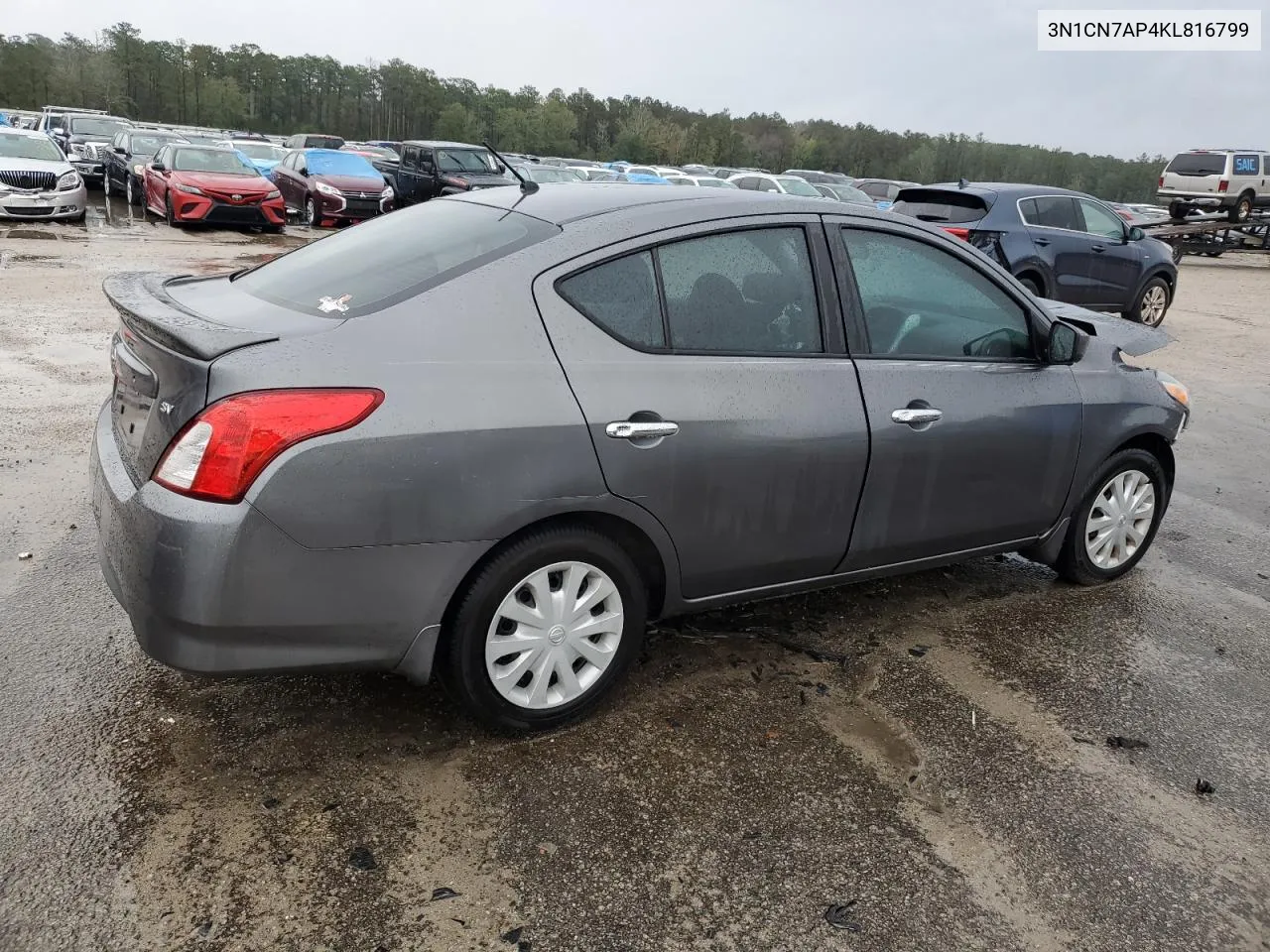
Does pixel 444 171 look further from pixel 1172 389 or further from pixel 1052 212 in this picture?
pixel 1172 389

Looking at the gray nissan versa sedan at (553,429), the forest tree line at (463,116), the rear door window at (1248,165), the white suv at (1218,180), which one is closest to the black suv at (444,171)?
the gray nissan versa sedan at (553,429)

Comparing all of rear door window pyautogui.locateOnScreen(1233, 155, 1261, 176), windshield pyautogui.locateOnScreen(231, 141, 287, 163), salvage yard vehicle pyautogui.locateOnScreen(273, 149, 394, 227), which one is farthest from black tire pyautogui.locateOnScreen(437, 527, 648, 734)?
rear door window pyautogui.locateOnScreen(1233, 155, 1261, 176)

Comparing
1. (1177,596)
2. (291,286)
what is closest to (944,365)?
(1177,596)

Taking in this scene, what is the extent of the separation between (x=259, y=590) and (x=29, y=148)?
1842 centimetres

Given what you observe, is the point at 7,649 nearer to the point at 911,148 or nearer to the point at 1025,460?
the point at 1025,460

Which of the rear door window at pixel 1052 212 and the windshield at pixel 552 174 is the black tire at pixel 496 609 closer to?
the rear door window at pixel 1052 212

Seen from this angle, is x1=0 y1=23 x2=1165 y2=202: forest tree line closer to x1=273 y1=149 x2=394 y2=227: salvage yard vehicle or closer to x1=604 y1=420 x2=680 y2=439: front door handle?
x1=273 y1=149 x2=394 y2=227: salvage yard vehicle

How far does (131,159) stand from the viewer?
2108 centimetres

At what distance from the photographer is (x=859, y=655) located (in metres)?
3.76

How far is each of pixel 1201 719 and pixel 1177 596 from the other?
47.5 inches

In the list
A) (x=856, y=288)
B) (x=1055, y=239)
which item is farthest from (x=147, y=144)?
(x=856, y=288)

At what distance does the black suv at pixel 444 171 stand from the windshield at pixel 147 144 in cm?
523

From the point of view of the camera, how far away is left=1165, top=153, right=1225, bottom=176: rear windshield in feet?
92.0

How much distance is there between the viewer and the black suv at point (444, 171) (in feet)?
66.6
